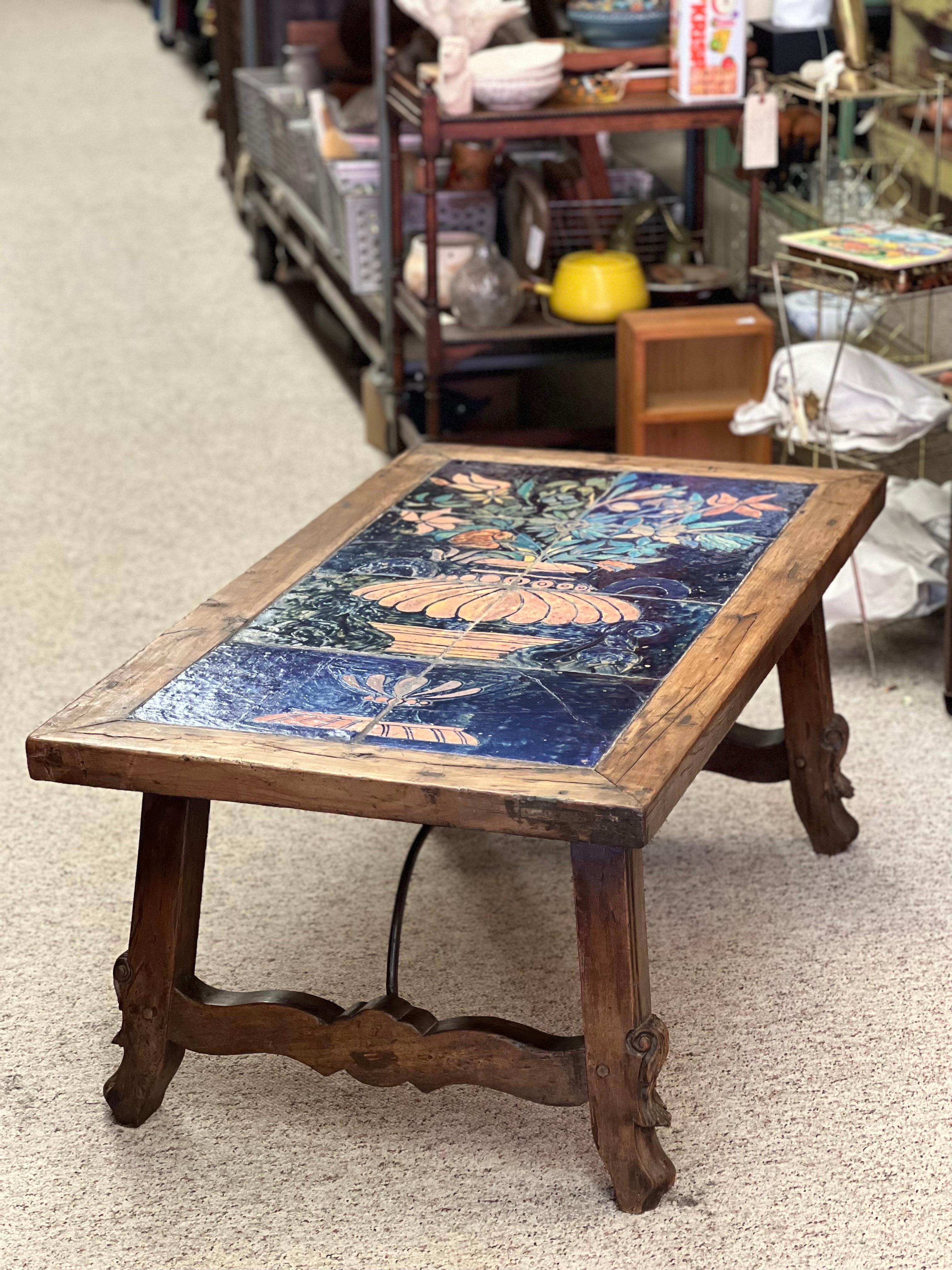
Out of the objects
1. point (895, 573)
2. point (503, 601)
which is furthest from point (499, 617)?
point (895, 573)

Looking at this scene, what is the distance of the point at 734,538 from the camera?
2000 millimetres

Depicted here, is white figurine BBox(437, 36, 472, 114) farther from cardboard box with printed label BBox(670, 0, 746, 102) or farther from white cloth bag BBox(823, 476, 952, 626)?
white cloth bag BBox(823, 476, 952, 626)

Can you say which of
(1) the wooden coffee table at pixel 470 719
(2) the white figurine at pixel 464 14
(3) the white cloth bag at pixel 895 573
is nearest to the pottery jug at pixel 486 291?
(2) the white figurine at pixel 464 14

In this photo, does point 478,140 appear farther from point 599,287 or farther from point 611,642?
point 611,642

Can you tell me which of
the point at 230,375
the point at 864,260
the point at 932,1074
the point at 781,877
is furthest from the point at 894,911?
the point at 230,375

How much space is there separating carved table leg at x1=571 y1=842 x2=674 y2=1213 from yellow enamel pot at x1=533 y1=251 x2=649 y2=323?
2048mm

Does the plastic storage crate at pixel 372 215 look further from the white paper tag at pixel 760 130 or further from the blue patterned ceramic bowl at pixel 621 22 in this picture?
the white paper tag at pixel 760 130

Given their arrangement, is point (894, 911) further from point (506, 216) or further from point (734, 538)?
point (506, 216)

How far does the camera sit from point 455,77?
320 cm

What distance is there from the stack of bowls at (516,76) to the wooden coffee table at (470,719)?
54.3 inches

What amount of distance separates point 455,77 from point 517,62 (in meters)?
0.13

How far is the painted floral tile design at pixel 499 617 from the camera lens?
1.60 m

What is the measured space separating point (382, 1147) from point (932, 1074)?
2.02 ft

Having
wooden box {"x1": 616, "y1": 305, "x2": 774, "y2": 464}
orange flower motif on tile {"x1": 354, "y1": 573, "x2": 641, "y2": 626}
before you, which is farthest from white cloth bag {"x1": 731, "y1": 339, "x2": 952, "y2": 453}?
orange flower motif on tile {"x1": 354, "y1": 573, "x2": 641, "y2": 626}
